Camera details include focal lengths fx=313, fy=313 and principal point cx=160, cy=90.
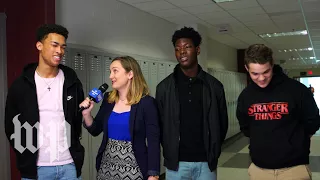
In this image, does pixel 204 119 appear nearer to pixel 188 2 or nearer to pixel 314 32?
pixel 188 2

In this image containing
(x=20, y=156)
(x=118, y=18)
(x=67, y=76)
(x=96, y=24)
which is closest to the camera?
(x=20, y=156)

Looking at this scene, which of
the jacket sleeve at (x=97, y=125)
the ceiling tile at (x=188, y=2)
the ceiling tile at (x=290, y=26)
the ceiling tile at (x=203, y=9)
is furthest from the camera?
the ceiling tile at (x=290, y=26)

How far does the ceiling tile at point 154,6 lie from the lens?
478cm

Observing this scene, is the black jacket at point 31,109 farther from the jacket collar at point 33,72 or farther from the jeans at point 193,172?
the jeans at point 193,172

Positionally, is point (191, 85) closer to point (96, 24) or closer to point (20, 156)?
point (20, 156)

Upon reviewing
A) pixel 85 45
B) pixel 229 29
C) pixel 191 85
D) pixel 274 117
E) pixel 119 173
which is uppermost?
pixel 229 29

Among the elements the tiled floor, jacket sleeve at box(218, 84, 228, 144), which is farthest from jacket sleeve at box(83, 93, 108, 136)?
the tiled floor

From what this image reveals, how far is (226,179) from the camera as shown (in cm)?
513

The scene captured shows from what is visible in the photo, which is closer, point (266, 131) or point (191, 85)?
point (266, 131)

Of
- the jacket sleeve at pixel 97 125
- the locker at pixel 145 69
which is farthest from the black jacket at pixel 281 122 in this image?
the locker at pixel 145 69

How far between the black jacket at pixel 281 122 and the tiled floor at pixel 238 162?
339 cm

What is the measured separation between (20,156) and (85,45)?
217 centimetres

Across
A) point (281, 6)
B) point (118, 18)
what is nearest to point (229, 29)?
point (281, 6)

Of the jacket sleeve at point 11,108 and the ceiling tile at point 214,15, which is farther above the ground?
the ceiling tile at point 214,15
